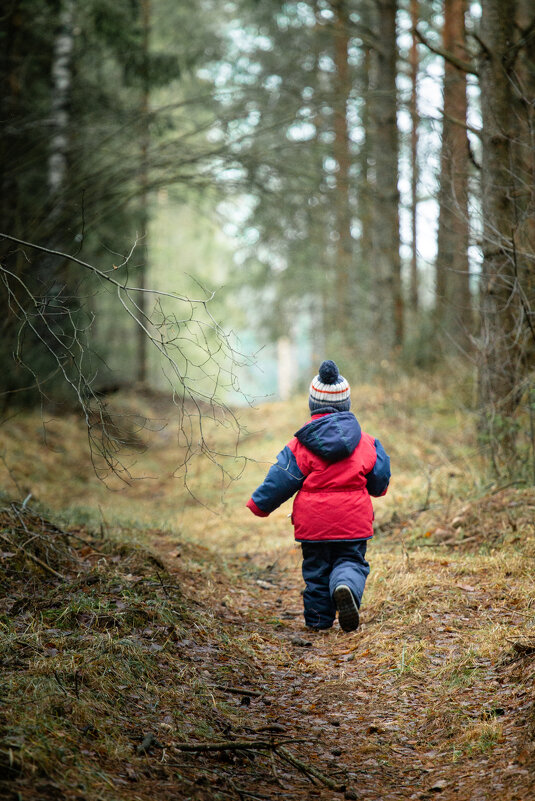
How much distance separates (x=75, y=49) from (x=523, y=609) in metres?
13.1

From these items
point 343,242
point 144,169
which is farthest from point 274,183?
point 343,242

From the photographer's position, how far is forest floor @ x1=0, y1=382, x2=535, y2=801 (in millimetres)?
2668

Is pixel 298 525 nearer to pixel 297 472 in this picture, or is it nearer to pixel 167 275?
pixel 297 472

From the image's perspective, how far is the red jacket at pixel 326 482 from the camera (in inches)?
183

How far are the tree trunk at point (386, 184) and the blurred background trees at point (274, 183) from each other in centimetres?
4

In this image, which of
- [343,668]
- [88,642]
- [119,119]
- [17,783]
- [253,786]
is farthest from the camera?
[119,119]

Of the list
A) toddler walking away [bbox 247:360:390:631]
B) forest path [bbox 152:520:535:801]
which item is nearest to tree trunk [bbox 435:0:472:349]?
toddler walking away [bbox 247:360:390:631]

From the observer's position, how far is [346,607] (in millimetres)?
4398

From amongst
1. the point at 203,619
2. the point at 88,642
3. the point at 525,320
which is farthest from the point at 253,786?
the point at 525,320

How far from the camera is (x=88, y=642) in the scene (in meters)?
3.51

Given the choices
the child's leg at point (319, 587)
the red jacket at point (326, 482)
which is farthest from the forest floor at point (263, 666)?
the red jacket at point (326, 482)

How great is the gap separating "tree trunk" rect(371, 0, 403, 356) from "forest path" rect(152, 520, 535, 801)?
789 centimetres

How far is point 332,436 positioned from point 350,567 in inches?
34.2

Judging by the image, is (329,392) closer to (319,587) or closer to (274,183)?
(319,587)
